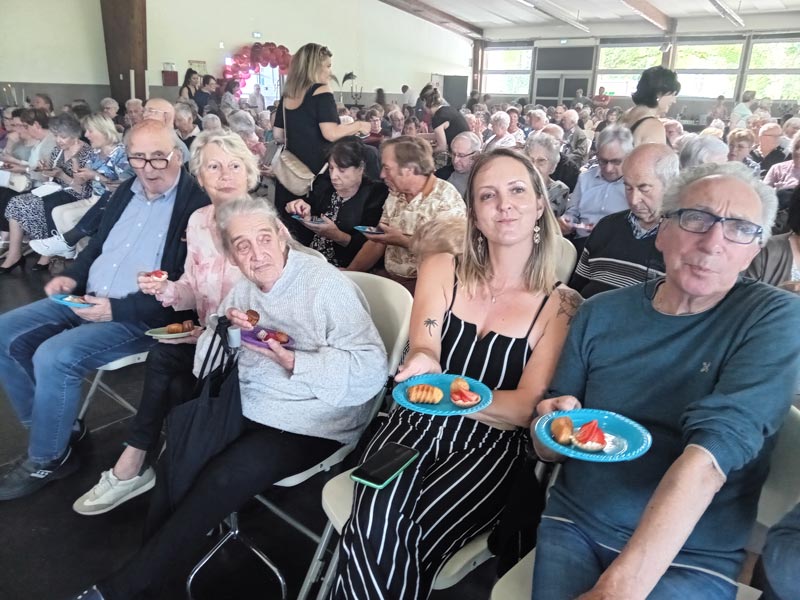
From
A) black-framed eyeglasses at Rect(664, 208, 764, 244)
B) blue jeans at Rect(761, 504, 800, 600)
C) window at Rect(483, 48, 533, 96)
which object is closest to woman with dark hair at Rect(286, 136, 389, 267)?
black-framed eyeglasses at Rect(664, 208, 764, 244)

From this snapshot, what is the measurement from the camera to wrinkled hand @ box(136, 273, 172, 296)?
206cm

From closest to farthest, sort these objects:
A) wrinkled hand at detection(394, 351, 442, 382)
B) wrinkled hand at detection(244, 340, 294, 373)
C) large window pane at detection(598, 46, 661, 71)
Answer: wrinkled hand at detection(394, 351, 442, 382), wrinkled hand at detection(244, 340, 294, 373), large window pane at detection(598, 46, 661, 71)

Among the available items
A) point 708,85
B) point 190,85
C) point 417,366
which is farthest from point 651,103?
point 708,85

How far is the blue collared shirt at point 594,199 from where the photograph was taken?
10.3 ft

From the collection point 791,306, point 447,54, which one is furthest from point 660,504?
point 447,54

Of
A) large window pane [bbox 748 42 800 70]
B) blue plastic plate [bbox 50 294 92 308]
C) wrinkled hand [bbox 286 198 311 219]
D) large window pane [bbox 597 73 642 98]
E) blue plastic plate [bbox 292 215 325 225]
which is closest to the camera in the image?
blue plastic plate [bbox 50 294 92 308]

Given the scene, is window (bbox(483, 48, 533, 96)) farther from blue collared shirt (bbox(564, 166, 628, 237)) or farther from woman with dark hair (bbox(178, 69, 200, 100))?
blue collared shirt (bbox(564, 166, 628, 237))

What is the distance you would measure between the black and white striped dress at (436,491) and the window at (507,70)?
19.1m

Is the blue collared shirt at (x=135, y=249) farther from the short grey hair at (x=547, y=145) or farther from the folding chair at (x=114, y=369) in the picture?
the short grey hair at (x=547, y=145)

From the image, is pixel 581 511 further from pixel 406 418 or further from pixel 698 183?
pixel 698 183

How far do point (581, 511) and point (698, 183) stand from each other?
738 mm

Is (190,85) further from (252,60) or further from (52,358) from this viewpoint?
(52,358)

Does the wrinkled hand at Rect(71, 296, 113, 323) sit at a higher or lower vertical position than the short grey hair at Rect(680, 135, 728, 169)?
lower

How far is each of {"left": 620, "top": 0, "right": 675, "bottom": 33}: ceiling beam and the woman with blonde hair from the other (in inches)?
526
